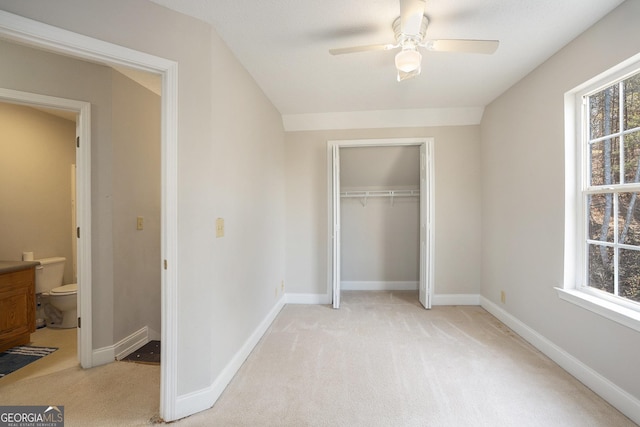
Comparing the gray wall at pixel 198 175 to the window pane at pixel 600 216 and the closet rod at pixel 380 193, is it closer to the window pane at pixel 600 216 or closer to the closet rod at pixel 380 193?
the closet rod at pixel 380 193

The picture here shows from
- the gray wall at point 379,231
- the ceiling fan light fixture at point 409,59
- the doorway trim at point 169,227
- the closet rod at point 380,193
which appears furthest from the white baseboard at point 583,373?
the doorway trim at point 169,227

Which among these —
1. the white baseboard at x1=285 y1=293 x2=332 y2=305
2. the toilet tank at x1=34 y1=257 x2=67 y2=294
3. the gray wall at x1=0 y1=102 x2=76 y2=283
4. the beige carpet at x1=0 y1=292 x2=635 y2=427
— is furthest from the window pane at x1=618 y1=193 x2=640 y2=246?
the gray wall at x1=0 y1=102 x2=76 y2=283

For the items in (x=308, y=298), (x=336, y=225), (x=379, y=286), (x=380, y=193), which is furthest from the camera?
(x=379, y=286)

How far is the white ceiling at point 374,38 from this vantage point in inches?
63.2

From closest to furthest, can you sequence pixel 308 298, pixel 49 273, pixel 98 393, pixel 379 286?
pixel 98 393 < pixel 49 273 < pixel 308 298 < pixel 379 286

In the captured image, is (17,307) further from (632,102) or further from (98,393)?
(632,102)

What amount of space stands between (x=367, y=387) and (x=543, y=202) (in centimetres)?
212

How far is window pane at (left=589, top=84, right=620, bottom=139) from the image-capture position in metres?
1.80

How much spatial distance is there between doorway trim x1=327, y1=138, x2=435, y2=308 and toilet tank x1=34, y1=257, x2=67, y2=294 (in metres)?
3.14

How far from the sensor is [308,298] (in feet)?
11.8

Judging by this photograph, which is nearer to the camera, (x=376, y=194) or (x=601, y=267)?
(x=601, y=267)

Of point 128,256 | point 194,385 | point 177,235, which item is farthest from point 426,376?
point 128,256

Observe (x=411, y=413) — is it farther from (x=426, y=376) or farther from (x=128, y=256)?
(x=128, y=256)

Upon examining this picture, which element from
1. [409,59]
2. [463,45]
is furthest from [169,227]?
[463,45]
